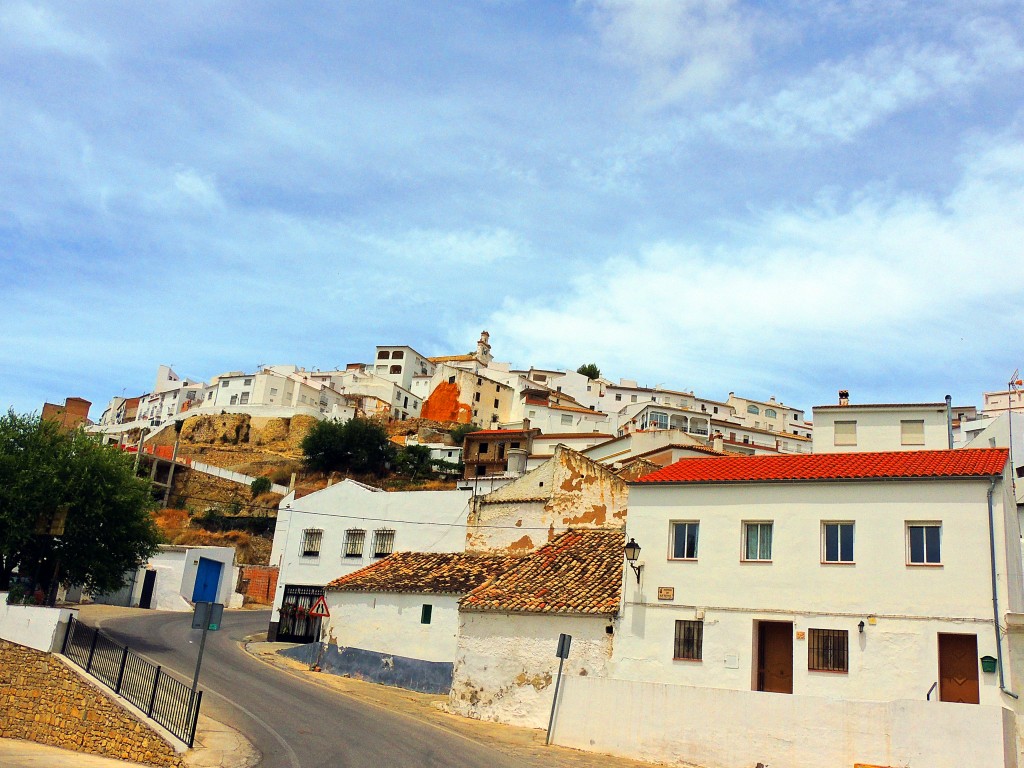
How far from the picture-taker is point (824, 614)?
2122cm

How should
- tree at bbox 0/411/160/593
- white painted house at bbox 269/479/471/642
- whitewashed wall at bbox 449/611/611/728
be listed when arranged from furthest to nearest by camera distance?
white painted house at bbox 269/479/471/642, tree at bbox 0/411/160/593, whitewashed wall at bbox 449/611/611/728

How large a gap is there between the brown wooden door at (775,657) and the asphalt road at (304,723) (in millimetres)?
6809

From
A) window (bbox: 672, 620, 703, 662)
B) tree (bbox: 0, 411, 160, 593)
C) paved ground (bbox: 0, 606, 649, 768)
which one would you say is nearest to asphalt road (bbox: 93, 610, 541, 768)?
paved ground (bbox: 0, 606, 649, 768)

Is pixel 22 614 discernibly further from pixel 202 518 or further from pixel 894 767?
pixel 202 518

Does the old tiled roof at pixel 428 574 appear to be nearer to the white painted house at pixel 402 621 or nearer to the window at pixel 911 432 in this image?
the white painted house at pixel 402 621

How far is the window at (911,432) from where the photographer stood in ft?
154

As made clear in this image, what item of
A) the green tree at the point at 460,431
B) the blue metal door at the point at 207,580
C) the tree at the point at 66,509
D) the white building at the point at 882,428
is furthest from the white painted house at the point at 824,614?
the green tree at the point at 460,431

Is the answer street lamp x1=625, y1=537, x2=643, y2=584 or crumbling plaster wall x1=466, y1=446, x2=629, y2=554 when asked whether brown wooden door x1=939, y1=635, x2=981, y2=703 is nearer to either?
street lamp x1=625, y1=537, x2=643, y2=584

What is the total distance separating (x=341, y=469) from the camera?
87312 mm

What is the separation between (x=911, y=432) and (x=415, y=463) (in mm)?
49891

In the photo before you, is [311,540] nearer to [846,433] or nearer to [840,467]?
[840,467]

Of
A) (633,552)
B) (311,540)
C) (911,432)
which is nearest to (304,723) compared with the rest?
(633,552)

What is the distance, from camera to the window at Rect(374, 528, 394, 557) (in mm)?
37938

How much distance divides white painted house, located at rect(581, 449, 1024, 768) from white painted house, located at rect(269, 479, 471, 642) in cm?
1379
